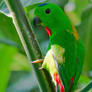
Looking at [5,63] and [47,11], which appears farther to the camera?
[5,63]

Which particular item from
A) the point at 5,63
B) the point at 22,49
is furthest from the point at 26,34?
the point at 5,63

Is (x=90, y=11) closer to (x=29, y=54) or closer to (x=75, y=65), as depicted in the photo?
(x=75, y=65)

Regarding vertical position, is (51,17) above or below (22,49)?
above

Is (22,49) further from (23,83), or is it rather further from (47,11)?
(23,83)

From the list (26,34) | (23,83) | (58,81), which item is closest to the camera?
(26,34)

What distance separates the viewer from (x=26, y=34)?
0.79 m

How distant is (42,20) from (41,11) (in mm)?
75

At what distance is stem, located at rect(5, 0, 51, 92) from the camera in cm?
78

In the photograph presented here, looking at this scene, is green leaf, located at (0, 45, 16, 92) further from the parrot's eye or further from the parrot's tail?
the parrot's eye

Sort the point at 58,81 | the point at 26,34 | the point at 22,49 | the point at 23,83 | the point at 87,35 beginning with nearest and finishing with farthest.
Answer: the point at 26,34
the point at 58,81
the point at 22,49
the point at 87,35
the point at 23,83

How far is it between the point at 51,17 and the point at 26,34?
0.38 m

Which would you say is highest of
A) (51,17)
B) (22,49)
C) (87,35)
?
(51,17)

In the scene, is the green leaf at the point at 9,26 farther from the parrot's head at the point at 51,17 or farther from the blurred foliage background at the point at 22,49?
the parrot's head at the point at 51,17

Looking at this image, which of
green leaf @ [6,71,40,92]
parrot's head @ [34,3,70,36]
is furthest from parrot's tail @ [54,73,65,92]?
green leaf @ [6,71,40,92]
